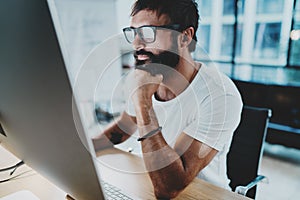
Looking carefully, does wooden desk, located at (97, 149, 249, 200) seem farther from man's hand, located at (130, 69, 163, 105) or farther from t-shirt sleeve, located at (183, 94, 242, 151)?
man's hand, located at (130, 69, 163, 105)

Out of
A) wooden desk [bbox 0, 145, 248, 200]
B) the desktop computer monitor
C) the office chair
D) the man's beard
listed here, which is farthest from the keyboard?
the office chair

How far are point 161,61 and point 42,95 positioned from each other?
61 centimetres

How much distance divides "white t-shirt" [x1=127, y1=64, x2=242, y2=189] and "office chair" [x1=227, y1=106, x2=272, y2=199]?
13 cm

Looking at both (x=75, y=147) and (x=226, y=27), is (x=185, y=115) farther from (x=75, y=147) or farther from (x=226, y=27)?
(x=226, y=27)

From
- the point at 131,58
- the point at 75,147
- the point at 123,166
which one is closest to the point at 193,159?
the point at 123,166

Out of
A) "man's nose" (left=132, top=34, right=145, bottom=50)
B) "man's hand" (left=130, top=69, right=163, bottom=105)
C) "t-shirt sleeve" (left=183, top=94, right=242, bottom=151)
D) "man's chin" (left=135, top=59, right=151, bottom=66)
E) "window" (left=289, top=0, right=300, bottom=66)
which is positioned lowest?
"window" (left=289, top=0, right=300, bottom=66)

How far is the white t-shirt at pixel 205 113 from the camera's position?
3.28ft

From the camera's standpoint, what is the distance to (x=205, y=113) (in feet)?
3.31

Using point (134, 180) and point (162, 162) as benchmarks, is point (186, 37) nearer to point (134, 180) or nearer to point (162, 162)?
point (162, 162)

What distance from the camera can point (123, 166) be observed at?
1129mm

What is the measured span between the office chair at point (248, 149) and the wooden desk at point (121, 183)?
0.99ft

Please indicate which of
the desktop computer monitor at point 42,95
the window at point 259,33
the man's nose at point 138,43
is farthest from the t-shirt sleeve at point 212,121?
the window at point 259,33

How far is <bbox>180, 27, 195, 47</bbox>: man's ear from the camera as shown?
981 millimetres

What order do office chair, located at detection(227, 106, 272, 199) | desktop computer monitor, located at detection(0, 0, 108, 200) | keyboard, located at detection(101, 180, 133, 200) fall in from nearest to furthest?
desktop computer monitor, located at detection(0, 0, 108, 200)
keyboard, located at detection(101, 180, 133, 200)
office chair, located at detection(227, 106, 272, 199)
